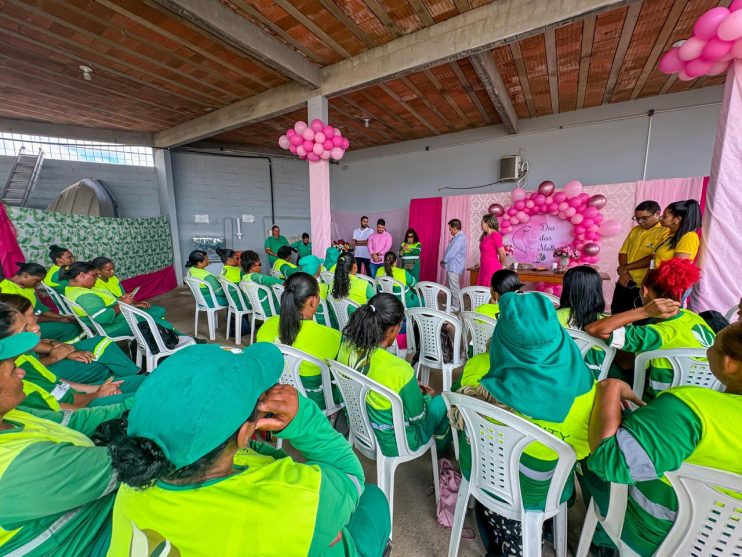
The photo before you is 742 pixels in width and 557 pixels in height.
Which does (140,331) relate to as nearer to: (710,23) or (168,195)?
(710,23)

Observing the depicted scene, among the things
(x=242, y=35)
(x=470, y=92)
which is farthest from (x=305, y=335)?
(x=470, y=92)

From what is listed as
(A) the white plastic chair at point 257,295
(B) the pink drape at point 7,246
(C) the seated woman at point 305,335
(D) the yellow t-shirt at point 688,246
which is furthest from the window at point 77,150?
(D) the yellow t-shirt at point 688,246

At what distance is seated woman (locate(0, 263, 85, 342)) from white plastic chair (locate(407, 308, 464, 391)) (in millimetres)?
2777

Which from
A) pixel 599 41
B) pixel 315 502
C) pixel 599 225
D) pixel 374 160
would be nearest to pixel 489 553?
pixel 315 502

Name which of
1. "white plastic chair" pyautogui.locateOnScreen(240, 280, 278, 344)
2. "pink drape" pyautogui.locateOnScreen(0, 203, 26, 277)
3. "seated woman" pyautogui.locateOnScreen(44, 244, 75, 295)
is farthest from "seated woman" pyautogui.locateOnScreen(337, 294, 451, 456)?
"pink drape" pyautogui.locateOnScreen(0, 203, 26, 277)

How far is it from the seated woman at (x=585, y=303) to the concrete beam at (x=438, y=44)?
7.38ft

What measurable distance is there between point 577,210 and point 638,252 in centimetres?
244

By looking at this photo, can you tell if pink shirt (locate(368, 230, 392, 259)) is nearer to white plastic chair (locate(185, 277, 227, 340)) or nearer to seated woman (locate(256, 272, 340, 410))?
white plastic chair (locate(185, 277, 227, 340))

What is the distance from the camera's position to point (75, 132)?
18.5 feet

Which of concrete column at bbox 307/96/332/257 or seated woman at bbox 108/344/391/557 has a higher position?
concrete column at bbox 307/96/332/257

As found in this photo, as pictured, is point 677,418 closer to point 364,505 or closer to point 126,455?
point 364,505

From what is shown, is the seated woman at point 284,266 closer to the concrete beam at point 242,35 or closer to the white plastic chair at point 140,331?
the white plastic chair at point 140,331

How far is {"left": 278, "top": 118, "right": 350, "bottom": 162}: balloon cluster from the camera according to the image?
400 centimetres

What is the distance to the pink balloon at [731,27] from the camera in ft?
6.52
